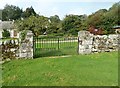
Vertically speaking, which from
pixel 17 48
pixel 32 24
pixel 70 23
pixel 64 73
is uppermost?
pixel 70 23

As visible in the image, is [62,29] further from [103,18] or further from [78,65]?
[78,65]

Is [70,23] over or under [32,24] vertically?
over

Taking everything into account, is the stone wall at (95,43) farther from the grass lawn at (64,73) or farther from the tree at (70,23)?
the tree at (70,23)

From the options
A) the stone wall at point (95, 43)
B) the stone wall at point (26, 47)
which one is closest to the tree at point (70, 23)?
the stone wall at point (95, 43)

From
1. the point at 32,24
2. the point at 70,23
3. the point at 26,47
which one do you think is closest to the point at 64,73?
the point at 26,47

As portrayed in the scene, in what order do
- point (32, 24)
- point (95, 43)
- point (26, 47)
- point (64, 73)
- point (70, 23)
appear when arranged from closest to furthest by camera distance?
point (64, 73) < point (26, 47) < point (95, 43) < point (32, 24) < point (70, 23)

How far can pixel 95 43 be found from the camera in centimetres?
1547

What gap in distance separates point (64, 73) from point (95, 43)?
6429 mm

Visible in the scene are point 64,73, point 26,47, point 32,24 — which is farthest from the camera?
point 32,24

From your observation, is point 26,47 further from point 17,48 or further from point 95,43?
point 95,43

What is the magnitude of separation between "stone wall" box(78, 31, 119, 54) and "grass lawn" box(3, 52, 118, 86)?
2814 mm

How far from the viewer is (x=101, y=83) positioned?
813 centimetres

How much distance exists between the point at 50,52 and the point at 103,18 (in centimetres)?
2851

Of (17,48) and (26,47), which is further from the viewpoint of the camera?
(26,47)
